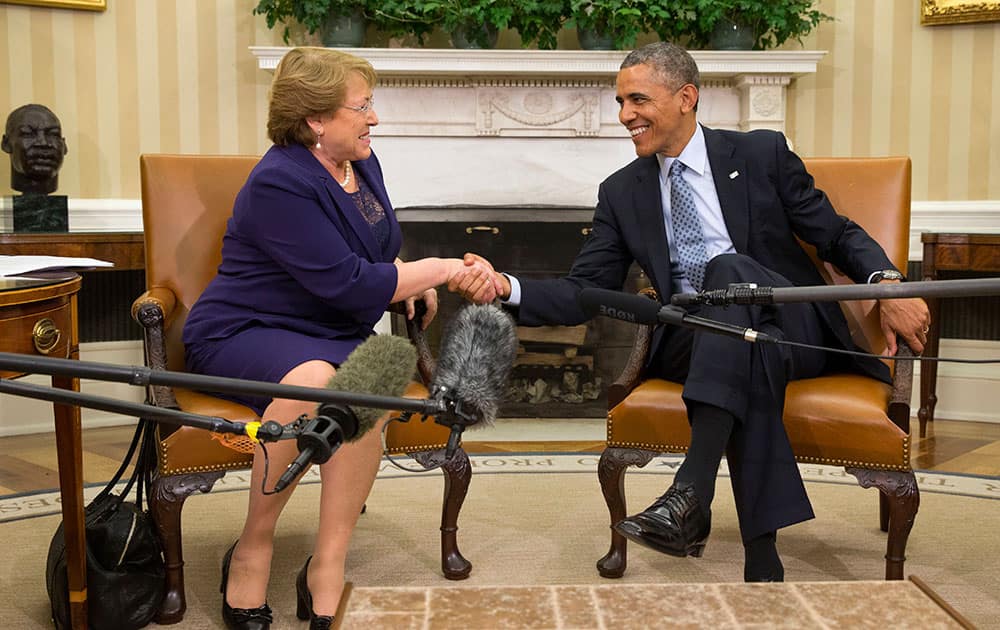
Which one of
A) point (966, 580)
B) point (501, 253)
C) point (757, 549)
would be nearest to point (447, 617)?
point (757, 549)

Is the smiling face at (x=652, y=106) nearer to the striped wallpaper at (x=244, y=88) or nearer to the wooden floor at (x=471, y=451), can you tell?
the wooden floor at (x=471, y=451)

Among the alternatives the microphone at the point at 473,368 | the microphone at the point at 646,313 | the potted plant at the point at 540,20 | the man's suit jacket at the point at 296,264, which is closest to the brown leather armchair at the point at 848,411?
the man's suit jacket at the point at 296,264

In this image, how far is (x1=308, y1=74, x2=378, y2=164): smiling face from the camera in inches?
106

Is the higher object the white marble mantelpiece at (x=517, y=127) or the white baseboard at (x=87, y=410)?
the white marble mantelpiece at (x=517, y=127)

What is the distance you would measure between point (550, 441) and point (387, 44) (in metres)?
1.94

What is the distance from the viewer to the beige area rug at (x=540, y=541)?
2840 millimetres

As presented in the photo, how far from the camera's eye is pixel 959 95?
196 inches

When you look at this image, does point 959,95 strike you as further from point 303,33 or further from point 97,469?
point 97,469

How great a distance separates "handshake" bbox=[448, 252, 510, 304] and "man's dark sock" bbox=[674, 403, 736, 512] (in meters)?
0.60

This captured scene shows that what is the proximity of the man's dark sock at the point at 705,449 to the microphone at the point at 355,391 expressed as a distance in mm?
1360

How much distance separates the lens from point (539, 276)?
190 inches

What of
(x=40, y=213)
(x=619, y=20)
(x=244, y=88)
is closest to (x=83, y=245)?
(x=40, y=213)

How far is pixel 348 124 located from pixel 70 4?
2.69 m

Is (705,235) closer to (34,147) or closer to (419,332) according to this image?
(419,332)
